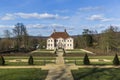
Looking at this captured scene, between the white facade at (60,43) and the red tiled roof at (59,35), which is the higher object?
the red tiled roof at (59,35)

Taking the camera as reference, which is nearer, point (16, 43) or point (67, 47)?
point (16, 43)

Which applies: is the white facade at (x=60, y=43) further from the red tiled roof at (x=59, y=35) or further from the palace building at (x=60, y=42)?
the red tiled roof at (x=59, y=35)

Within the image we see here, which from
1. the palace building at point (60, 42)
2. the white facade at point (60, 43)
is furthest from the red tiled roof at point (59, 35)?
the white facade at point (60, 43)

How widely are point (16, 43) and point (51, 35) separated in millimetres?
14549

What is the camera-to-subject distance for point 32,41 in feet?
266

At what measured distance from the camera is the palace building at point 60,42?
255ft

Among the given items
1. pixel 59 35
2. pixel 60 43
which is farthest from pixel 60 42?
pixel 59 35

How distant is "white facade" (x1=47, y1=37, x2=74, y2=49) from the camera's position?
77.4 m

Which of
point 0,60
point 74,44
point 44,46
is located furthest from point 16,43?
point 0,60

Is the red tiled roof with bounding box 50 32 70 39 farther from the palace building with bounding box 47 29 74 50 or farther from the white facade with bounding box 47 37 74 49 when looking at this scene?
the white facade with bounding box 47 37 74 49

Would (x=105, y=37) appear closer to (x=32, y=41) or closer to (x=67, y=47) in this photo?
(x=67, y=47)

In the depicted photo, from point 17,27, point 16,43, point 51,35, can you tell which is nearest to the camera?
point 16,43

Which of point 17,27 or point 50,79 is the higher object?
point 17,27

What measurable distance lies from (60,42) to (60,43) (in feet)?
1.12
